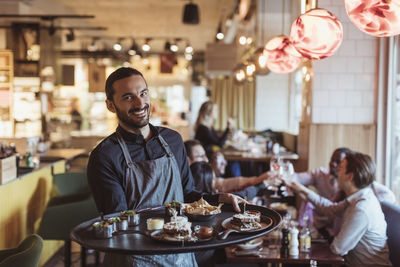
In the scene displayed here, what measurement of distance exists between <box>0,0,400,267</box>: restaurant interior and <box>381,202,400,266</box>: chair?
16mm

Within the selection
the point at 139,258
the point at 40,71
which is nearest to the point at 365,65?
the point at 139,258

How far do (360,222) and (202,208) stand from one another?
1469 mm

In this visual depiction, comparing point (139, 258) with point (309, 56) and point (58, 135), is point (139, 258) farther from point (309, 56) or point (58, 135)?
point (58, 135)

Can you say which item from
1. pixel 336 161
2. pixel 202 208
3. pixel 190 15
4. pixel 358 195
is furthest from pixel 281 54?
pixel 190 15


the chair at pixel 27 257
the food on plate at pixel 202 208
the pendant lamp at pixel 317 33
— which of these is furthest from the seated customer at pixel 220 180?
the chair at pixel 27 257

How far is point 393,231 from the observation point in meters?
3.33

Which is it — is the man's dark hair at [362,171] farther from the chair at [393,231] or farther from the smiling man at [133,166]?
the smiling man at [133,166]

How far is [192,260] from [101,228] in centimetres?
68

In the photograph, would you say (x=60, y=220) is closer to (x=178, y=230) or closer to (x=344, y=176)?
(x=344, y=176)

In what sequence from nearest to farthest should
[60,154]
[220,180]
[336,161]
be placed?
1. [336,161]
2. [220,180]
3. [60,154]

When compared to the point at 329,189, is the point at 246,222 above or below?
above

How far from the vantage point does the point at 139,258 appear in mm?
1995

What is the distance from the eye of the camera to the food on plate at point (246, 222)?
1.87 metres

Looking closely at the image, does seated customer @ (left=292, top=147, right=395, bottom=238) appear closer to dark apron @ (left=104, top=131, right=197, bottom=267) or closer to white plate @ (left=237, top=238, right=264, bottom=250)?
white plate @ (left=237, top=238, right=264, bottom=250)
